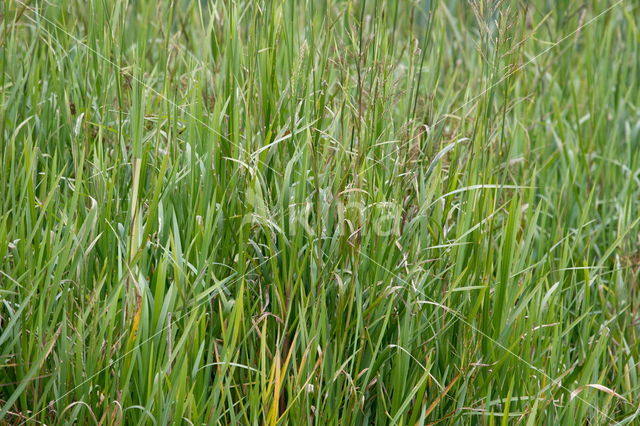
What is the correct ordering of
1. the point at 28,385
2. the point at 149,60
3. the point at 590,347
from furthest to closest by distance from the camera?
the point at 149,60 < the point at 590,347 < the point at 28,385

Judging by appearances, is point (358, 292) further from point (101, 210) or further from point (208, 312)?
point (101, 210)

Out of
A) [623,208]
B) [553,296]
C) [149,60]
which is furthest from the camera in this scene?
[149,60]

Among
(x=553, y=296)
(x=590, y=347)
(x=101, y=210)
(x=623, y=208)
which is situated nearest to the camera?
(x=101, y=210)

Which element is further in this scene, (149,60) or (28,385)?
(149,60)

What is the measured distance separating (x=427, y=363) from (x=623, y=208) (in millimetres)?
1182

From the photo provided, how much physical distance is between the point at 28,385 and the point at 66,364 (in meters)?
0.11

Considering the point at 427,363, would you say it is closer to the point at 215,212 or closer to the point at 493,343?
the point at 493,343

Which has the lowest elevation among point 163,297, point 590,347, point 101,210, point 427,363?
point 590,347

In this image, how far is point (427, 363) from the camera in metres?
1.80

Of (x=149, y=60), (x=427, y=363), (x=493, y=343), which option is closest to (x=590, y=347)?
(x=493, y=343)

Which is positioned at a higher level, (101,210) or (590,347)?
(101,210)

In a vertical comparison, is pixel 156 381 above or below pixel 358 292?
below

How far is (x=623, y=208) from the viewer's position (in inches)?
105

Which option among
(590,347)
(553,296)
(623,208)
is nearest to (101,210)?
(553,296)
